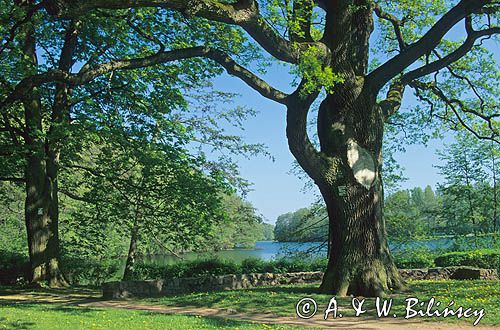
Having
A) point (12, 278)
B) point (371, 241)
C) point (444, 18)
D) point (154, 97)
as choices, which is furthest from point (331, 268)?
point (12, 278)

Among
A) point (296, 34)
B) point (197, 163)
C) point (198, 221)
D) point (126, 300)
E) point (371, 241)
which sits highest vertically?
point (296, 34)

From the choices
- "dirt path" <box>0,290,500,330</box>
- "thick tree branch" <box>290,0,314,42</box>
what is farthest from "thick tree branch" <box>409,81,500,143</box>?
"dirt path" <box>0,290,500,330</box>

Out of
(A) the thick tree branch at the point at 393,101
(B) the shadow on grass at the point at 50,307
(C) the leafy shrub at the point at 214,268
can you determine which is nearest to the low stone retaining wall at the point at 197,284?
(C) the leafy shrub at the point at 214,268

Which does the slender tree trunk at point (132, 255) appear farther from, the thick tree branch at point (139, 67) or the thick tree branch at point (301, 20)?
the thick tree branch at point (301, 20)

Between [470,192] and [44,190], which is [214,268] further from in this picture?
[470,192]

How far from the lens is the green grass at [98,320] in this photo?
7004 mm

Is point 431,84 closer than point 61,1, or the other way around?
point 61,1

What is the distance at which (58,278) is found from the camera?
1472 cm

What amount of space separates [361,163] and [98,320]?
6707 millimetres

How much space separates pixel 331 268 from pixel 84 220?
429 inches

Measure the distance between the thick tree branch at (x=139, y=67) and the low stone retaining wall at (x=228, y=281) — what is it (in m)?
5.82

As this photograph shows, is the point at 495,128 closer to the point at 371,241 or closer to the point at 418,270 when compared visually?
the point at 418,270

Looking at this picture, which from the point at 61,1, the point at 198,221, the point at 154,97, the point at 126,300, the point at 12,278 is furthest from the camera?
the point at 12,278

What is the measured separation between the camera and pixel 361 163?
10891 mm
